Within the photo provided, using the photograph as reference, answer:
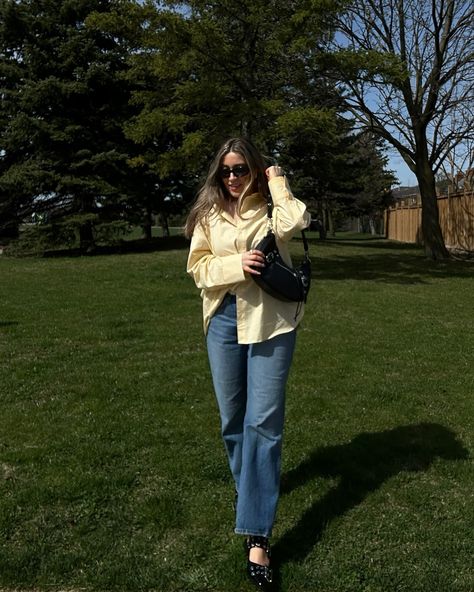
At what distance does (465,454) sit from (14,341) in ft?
18.4

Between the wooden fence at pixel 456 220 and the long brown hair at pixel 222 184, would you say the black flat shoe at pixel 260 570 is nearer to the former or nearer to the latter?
the long brown hair at pixel 222 184

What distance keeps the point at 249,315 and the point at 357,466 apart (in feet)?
5.66

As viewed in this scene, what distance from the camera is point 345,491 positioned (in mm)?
3688

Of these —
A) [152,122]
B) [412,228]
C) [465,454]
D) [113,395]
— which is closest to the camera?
[465,454]

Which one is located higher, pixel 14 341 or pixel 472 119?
pixel 472 119

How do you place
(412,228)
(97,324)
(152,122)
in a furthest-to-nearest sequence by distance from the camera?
(412,228)
(152,122)
(97,324)

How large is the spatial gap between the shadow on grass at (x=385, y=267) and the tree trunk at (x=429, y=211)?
529 mm

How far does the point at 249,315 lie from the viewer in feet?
9.48

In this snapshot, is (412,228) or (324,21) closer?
(324,21)

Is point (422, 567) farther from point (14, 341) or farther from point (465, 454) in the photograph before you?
point (14, 341)

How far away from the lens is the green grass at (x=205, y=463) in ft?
9.60

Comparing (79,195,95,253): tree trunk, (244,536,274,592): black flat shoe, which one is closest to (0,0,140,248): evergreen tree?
(79,195,95,253): tree trunk

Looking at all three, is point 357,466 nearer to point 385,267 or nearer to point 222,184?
point 222,184

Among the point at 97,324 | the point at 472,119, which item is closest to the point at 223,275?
the point at 97,324
